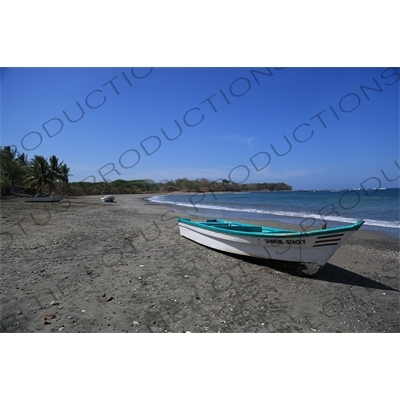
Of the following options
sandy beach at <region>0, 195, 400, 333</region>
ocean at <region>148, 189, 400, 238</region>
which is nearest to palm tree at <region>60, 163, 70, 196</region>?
ocean at <region>148, 189, 400, 238</region>

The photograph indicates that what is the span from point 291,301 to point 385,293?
2.05 meters

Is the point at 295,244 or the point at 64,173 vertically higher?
the point at 64,173

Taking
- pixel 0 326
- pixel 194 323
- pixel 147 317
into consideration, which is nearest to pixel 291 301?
pixel 194 323

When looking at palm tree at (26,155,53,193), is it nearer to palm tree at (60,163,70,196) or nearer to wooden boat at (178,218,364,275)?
palm tree at (60,163,70,196)

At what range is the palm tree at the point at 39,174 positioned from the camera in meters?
35.5

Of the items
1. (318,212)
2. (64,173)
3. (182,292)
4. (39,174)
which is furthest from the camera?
(64,173)

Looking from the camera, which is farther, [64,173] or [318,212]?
[64,173]

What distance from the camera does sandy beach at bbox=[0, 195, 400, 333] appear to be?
11.0 ft

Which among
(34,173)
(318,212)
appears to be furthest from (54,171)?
(318,212)

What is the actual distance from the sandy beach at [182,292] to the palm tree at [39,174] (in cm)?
3433

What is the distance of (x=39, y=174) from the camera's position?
117 ft

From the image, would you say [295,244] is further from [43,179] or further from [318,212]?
[43,179]

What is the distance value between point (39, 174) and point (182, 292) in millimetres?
40237

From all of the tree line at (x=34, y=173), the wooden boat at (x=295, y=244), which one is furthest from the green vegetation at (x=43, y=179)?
the wooden boat at (x=295, y=244)
